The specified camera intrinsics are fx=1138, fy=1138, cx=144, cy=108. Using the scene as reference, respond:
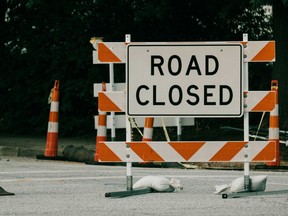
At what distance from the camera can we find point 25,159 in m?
19.6

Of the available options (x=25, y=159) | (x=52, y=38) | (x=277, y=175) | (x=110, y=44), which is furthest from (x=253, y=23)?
(x=110, y=44)

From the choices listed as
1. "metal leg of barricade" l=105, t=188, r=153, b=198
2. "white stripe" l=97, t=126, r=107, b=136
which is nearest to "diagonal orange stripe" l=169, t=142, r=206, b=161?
"metal leg of barricade" l=105, t=188, r=153, b=198

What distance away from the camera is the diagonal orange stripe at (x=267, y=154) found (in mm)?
12453

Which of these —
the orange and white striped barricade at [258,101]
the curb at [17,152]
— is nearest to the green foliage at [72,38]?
the curb at [17,152]

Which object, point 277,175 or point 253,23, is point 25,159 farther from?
point 253,23

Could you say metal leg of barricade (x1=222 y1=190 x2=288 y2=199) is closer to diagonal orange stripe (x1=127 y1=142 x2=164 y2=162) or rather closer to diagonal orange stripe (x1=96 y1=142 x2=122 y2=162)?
diagonal orange stripe (x1=127 y1=142 x2=164 y2=162)

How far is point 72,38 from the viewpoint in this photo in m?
25.1

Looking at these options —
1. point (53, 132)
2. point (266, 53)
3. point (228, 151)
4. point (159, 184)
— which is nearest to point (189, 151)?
point (228, 151)

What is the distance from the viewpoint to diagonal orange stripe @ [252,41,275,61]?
1239 centimetres

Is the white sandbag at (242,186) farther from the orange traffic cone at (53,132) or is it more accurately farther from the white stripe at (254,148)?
the orange traffic cone at (53,132)

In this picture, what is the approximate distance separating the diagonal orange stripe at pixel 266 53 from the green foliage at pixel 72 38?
1173cm

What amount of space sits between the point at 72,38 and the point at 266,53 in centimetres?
1299

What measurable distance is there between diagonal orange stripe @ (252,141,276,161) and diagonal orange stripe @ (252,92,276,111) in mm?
396

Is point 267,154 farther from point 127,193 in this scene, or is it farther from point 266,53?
point 127,193
